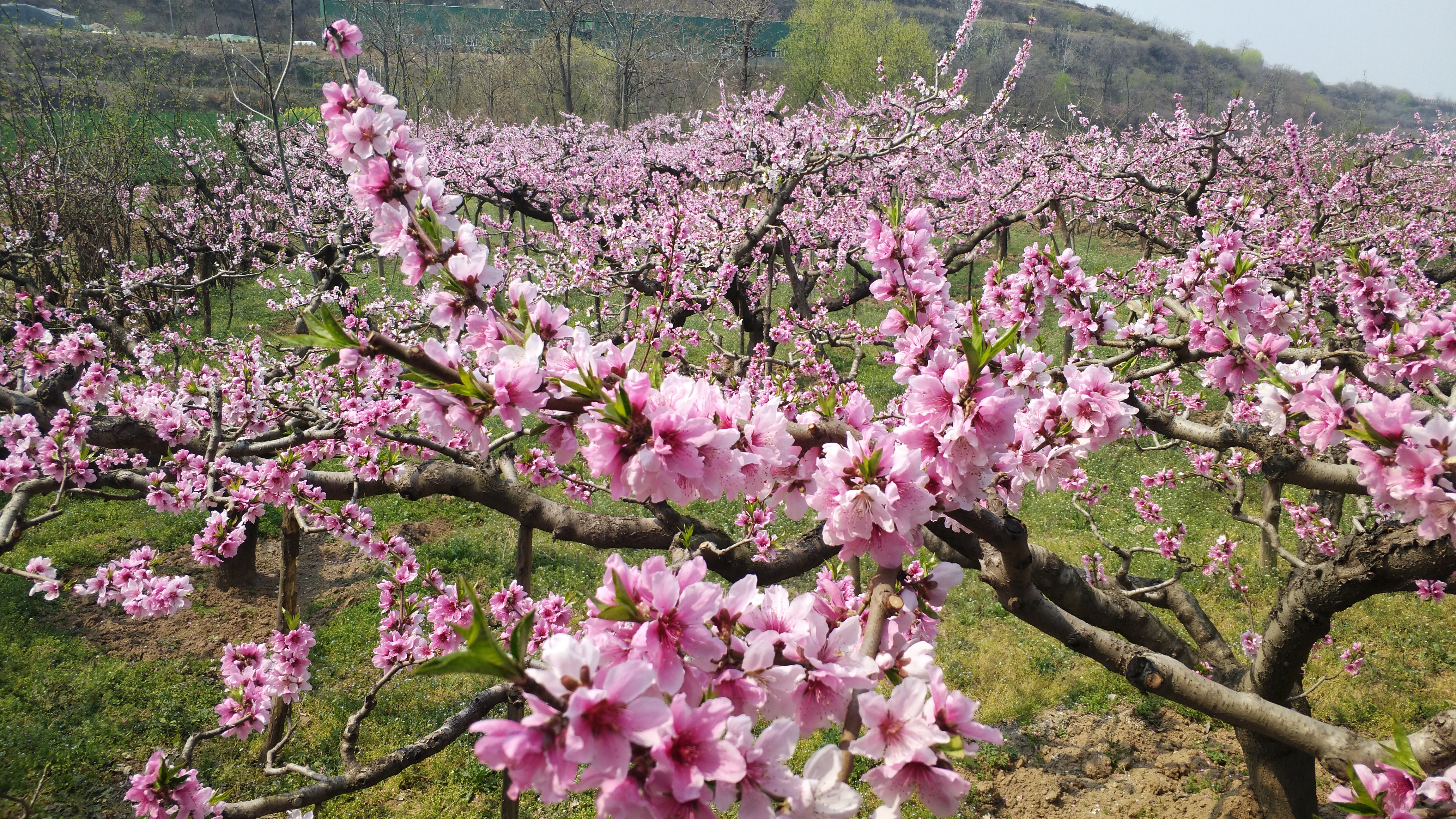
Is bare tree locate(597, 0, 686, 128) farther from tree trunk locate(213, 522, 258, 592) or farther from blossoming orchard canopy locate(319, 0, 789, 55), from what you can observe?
tree trunk locate(213, 522, 258, 592)

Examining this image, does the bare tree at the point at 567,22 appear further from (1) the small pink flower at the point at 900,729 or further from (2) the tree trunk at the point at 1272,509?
(1) the small pink flower at the point at 900,729

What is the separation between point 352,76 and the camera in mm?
1704

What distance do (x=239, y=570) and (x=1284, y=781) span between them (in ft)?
23.9

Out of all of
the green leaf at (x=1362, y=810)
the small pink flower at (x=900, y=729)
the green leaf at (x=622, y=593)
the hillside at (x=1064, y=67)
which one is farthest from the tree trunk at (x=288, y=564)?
the hillside at (x=1064, y=67)

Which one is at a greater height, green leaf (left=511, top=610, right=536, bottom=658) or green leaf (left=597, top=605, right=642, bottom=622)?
green leaf (left=511, top=610, right=536, bottom=658)

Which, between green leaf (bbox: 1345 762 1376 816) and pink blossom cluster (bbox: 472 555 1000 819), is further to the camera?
green leaf (bbox: 1345 762 1376 816)

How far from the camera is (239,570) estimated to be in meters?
6.00

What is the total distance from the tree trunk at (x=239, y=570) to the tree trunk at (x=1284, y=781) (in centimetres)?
705

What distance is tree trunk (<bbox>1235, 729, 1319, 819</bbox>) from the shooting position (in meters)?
3.12

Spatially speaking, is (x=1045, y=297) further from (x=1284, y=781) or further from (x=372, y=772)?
(x=372, y=772)

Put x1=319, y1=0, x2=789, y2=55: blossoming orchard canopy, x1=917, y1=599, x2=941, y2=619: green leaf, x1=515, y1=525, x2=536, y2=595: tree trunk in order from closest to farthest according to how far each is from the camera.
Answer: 1. x1=917, y1=599, x2=941, y2=619: green leaf
2. x1=515, y1=525, x2=536, y2=595: tree trunk
3. x1=319, y1=0, x2=789, y2=55: blossoming orchard canopy

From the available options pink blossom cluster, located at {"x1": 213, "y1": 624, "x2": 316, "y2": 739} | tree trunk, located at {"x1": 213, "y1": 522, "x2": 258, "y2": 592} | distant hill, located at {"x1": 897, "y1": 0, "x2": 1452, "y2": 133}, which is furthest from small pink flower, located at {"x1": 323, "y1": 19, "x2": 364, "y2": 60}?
distant hill, located at {"x1": 897, "y1": 0, "x2": 1452, "y2": 133}

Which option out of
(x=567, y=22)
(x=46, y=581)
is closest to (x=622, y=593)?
(x=46, y=581)

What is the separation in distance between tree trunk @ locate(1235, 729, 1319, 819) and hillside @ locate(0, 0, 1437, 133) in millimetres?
11200
